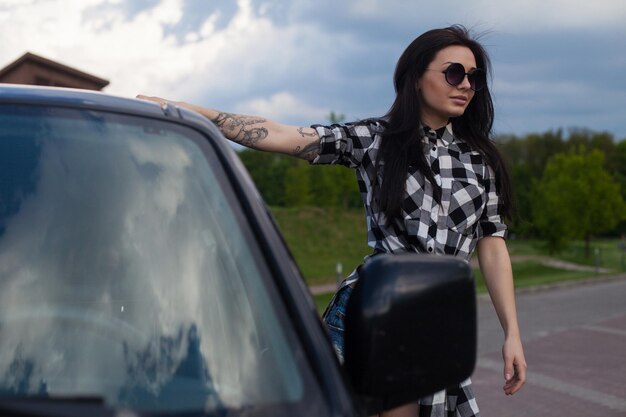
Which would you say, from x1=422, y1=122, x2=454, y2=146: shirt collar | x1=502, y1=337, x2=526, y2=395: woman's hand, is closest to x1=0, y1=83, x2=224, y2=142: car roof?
x1=422, y1=122, x2=454, y2=146: shirt collar

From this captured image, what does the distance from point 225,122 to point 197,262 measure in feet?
3.99

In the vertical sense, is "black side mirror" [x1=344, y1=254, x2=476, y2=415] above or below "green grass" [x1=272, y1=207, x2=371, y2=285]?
above

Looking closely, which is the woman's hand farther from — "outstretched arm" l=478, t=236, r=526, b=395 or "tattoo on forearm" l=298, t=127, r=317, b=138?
"tattoo on forearm" l=298, t=127, r=317, b=138

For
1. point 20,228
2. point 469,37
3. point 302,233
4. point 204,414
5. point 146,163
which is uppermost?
point 469,37

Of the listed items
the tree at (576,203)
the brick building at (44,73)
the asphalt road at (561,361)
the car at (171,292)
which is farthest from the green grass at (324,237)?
the car at (171,292)

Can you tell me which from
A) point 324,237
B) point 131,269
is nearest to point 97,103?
point 131,269

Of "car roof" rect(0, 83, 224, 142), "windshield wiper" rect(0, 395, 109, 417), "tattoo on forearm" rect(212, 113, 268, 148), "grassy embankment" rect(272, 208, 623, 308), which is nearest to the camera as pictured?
"windshield wiper" rect(0, 395, 109, 417)

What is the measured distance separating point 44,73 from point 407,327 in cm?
2213

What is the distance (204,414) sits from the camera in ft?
4.98

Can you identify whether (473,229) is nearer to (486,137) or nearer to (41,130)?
(486,137)

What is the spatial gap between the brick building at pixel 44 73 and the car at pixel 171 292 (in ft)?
68.4

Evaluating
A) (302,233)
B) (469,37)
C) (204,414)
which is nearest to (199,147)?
(204,414)

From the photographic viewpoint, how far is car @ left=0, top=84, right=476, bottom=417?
159 centimetres

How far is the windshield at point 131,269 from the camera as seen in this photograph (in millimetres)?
1619
